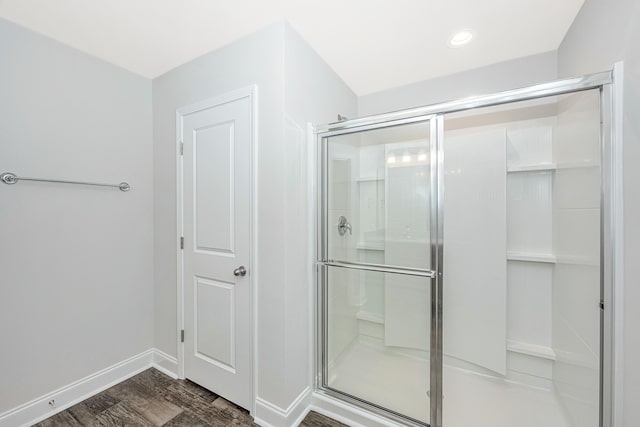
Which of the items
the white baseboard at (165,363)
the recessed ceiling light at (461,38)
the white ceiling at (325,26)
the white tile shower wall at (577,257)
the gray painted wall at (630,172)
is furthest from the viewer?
the white baseboard at (165,363)

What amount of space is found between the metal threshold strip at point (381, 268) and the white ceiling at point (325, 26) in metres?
1.44

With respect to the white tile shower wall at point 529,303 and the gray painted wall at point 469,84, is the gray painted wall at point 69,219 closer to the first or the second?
the gray painted wall at point 469,84

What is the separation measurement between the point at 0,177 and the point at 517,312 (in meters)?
3.36

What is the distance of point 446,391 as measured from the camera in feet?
5.97

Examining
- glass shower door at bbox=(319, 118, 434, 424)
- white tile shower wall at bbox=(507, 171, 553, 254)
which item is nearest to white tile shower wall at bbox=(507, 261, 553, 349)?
white tile shower wall at bbox=(507, 171, 553, 254)

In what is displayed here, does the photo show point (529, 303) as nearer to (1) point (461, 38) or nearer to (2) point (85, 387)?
(1) point (461, 38)

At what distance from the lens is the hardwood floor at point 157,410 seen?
1.54 metres

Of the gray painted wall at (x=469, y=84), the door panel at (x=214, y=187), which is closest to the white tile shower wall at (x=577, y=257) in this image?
the gray painted wall at (x=469, y=84)

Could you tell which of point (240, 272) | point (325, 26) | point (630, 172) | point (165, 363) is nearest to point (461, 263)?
point (630, 172)

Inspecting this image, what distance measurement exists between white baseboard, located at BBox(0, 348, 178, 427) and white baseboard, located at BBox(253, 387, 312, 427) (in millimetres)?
842

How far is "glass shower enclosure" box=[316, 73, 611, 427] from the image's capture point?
1.42 meters

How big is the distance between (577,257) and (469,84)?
1428 millimetres

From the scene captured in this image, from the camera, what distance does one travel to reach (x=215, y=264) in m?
1.76

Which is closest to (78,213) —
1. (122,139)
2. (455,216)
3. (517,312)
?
(122,139)
